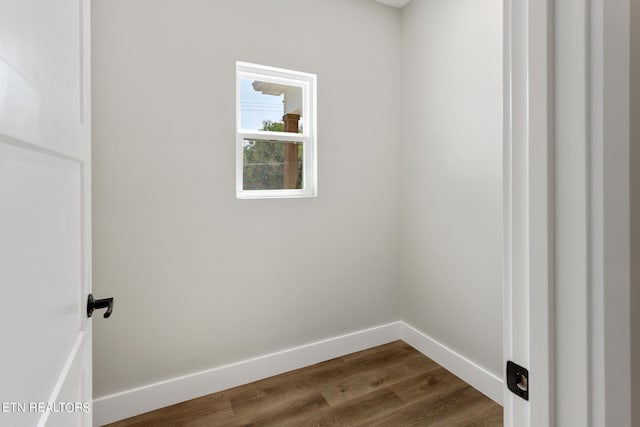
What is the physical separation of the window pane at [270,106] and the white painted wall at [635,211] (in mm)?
2055

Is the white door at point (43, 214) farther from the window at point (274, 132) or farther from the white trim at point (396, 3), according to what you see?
the white trim at point (396, 3)

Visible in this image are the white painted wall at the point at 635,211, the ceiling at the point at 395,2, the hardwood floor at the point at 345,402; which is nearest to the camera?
the white painted wall at the point at 635,211

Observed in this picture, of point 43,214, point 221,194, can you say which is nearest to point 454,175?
point 221,194

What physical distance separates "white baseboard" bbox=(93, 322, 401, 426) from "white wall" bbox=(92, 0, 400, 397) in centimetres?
6

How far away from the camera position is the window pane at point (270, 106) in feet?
7.31

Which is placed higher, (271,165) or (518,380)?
(271,165)

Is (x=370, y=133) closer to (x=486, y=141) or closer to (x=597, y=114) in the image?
(x=486, y=141)

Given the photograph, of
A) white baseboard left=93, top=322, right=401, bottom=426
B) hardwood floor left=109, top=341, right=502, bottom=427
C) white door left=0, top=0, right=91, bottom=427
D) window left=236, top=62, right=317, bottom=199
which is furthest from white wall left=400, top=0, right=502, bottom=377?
white door left=0, top=0, right=91, bottom=427

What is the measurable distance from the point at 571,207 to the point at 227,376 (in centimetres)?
215

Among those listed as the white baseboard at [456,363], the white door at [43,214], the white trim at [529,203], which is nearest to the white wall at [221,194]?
the white baseboard at [456,363]

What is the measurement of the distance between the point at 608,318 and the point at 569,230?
0.40 ft

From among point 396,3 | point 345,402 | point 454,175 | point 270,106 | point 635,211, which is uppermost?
point 396,3

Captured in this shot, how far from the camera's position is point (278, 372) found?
7.29 ft

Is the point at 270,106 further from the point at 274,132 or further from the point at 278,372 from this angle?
the point at 278,372
